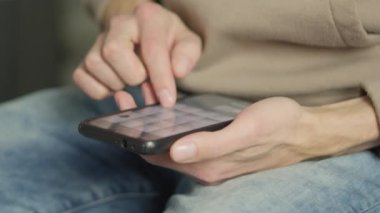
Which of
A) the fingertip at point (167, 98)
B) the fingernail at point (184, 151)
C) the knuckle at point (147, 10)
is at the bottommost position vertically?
the fingertip at point (167, 98)

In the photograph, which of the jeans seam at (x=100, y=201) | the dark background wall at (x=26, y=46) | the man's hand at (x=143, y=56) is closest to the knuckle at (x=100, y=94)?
the man's hand at (x=143, y=56)

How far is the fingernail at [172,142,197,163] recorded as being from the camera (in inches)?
20.6

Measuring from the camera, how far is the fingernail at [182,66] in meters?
0.68

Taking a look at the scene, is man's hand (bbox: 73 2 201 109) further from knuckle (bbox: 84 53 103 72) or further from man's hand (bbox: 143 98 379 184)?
man's hand (bbox: 143 98 379 184)

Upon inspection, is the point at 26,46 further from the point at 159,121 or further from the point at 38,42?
the point at 159,121

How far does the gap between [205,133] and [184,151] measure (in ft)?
0.08

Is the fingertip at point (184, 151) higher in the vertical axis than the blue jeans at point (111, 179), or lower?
higher

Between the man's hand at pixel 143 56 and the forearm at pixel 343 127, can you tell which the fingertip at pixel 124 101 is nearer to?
the man's hand at pixel 143 56

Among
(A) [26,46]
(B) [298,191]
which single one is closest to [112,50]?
(B) [298,191]

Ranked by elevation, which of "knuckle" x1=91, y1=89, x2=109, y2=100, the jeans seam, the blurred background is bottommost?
the blurred background

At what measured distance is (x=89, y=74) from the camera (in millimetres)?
727

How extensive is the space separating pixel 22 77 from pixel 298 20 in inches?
36.5

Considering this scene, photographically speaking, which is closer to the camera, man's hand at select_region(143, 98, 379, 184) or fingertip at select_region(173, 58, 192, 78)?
man's hand at select_region(143, 98, 379, 184)

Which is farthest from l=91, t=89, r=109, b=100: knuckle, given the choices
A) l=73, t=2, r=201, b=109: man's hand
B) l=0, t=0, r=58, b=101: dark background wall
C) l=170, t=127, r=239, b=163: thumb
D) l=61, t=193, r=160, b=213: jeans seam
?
l=0, t=0, r=58, b=101: dark background wall
